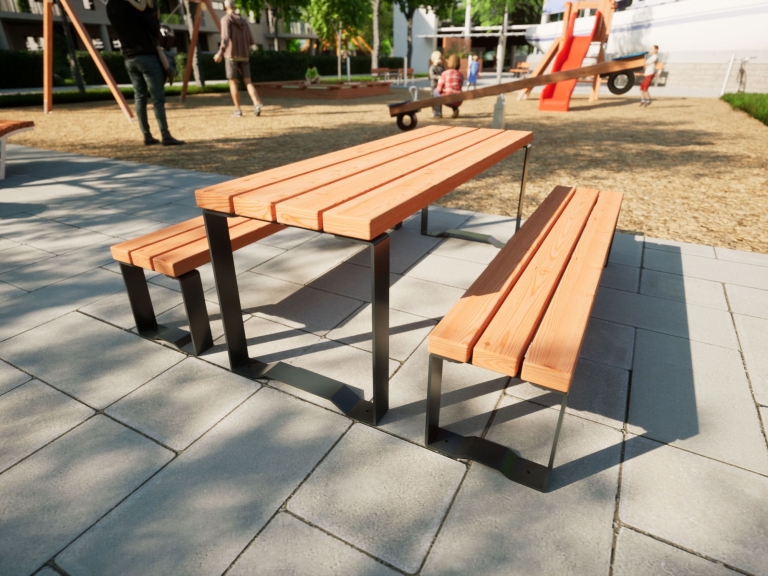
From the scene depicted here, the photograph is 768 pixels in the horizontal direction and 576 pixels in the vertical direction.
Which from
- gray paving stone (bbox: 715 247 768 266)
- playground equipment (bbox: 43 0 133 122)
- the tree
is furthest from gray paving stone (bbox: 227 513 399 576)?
the tree

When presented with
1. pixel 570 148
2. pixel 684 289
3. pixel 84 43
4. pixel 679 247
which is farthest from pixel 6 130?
pixel 570 148

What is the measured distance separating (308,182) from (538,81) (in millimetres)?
3275

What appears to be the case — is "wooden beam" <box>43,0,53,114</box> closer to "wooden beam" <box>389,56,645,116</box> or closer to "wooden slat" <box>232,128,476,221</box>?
"wooden beam" <box>389,56,645,116</box>

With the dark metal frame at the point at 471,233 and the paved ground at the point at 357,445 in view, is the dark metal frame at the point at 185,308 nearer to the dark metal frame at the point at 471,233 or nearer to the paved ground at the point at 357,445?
the paved ground at the point at 357,445

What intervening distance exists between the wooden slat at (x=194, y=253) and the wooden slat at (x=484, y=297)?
105 cm

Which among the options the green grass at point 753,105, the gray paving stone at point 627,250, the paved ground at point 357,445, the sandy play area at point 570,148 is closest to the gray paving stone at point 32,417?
the paved ground at point 357,445

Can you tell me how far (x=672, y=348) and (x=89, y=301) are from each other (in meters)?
3.47

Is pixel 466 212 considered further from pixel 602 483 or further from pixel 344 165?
pixel 602 483

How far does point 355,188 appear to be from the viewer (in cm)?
187

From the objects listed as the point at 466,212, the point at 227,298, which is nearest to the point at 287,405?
the point at 227,298

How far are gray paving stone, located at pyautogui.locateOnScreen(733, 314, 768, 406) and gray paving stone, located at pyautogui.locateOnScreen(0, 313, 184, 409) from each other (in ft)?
9.35

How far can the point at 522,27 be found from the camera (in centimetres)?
4372

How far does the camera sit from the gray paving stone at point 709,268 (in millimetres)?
3273

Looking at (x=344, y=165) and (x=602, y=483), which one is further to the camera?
(x=344, y=165)
